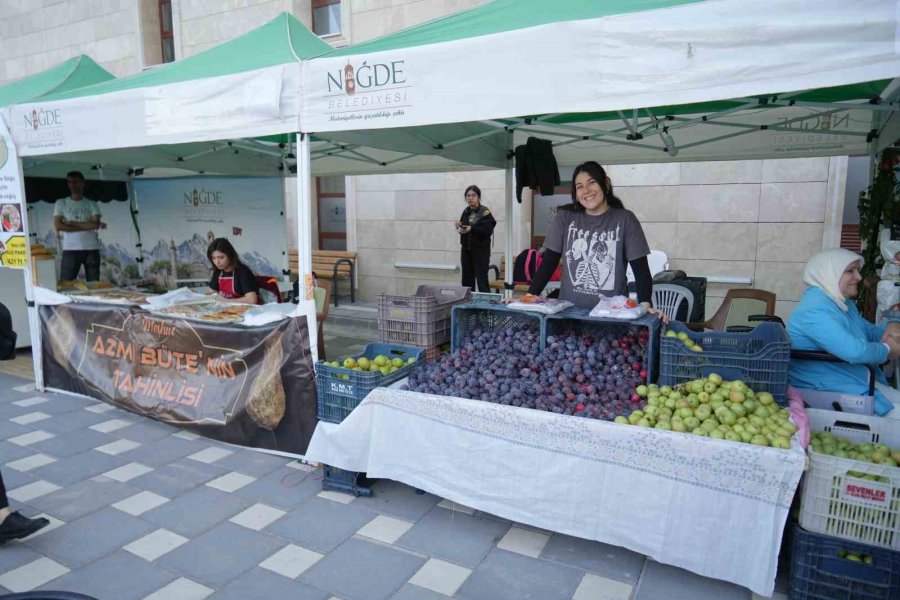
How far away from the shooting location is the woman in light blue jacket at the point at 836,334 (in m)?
2.88

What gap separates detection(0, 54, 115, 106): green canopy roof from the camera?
5996 mm

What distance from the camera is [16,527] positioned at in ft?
9.67

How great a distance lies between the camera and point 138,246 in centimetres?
873

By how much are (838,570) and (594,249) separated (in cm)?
201

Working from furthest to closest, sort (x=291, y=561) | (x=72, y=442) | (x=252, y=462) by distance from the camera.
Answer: (x=72, y=442) < (x=252, y=462) < (x=291, y=561)

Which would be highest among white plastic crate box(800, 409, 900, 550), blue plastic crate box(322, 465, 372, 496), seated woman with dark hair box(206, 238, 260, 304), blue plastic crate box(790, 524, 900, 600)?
seated woman with dark hair box(206, 238, 260, 304)

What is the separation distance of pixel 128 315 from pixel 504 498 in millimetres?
3487

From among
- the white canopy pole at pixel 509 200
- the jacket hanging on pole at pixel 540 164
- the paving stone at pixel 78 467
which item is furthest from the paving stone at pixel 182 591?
the jacket hanging on pole at pixel 540 164

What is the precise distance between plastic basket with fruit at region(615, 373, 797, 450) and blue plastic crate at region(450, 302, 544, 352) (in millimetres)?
892

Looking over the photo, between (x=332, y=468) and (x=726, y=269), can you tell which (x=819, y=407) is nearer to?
(x=332, y=468)

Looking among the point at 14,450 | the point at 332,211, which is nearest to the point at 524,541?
the point at 14,450

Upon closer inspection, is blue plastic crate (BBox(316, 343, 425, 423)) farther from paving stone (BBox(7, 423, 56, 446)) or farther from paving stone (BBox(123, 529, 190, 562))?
paving stone (BBox(7, 423, 56, 446))

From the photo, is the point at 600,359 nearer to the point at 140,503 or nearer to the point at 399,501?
the point at 399,501

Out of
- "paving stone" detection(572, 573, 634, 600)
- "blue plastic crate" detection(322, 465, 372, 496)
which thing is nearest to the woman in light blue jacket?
"paving stone" detection(572, 573, 634, 600)
